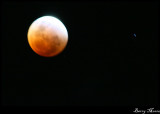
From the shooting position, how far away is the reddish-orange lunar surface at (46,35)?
200 inches

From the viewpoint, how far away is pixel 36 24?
5.18m

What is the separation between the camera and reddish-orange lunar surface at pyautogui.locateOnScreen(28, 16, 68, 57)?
16.7 ft

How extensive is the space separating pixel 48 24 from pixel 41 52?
70 centimetres

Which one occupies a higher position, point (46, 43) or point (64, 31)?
point (64, 31)

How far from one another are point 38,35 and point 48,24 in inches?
13.9

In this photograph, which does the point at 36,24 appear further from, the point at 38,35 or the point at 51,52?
the point at 51,52

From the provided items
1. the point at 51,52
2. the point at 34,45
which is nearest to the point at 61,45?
the point at 51,52

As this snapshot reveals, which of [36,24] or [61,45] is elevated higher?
[36,24]

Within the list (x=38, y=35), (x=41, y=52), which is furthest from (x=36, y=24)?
(x=41, y=52)

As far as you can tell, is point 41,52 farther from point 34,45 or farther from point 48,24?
point 48,24

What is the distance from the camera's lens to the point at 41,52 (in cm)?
526

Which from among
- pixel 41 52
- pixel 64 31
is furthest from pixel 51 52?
pixel 64 31

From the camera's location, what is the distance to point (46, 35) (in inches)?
199

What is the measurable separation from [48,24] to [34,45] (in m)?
0.61
